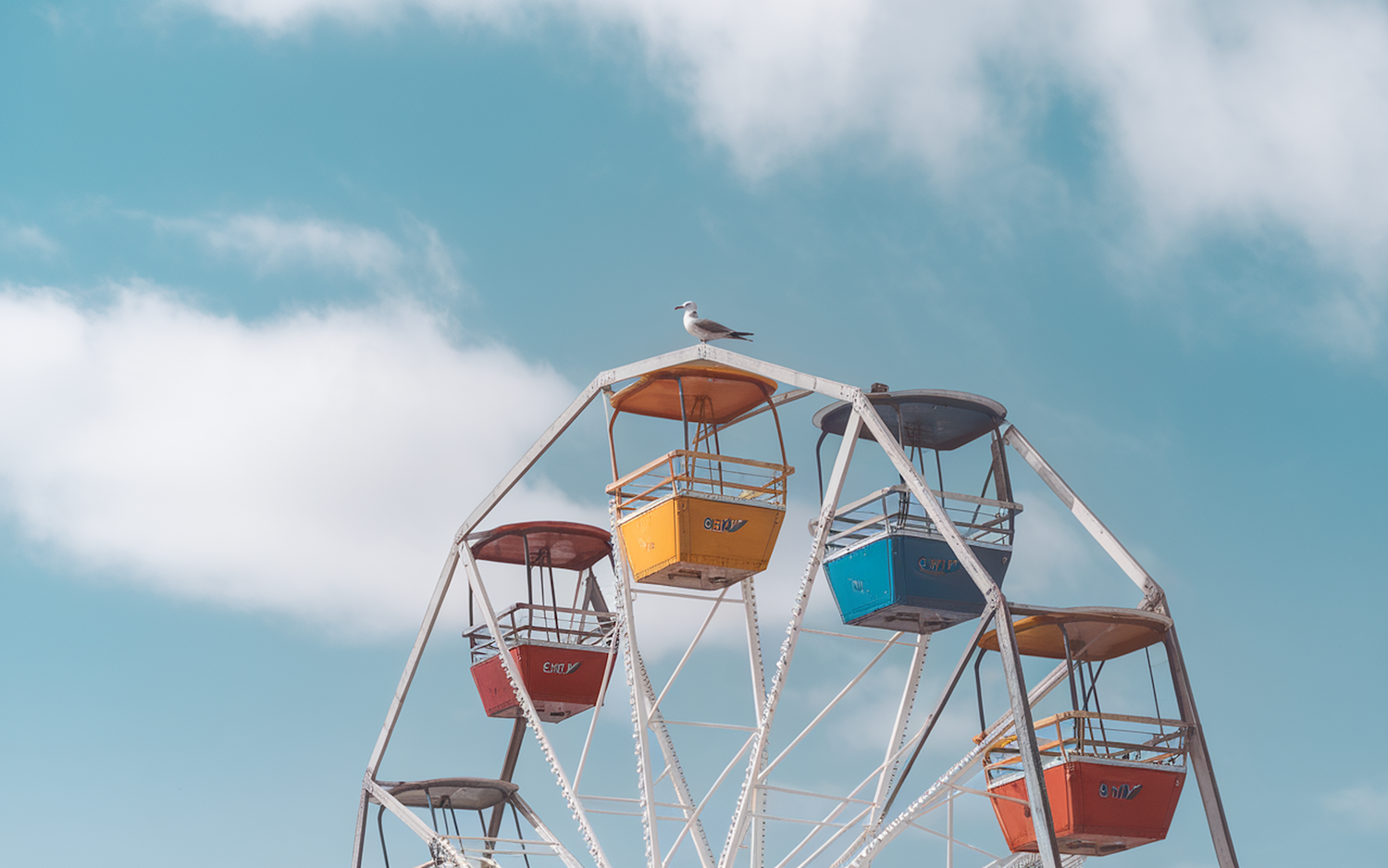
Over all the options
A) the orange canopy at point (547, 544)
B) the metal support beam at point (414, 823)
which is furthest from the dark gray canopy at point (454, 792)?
the orange canopy at point (547, 544)

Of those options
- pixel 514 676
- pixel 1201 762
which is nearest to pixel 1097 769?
pixel 1201 762

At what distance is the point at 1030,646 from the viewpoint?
102 feet

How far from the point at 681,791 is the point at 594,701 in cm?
423

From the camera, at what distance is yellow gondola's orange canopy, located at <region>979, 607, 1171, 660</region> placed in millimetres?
29359

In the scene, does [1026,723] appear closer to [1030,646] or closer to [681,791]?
[1030,646]

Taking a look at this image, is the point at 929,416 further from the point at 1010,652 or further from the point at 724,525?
the point at 1010,652

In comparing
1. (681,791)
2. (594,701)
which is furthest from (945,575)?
(594,701)

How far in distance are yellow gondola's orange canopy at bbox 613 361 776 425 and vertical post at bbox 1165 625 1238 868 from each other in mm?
9049

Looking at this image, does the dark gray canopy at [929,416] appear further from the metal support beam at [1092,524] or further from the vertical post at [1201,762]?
the vertical post at [1201,762]

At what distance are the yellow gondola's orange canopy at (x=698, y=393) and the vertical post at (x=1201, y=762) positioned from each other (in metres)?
9.05

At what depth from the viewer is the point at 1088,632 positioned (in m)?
30.1

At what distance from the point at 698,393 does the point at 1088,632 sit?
344 inches

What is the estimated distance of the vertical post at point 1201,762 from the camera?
1118 inches

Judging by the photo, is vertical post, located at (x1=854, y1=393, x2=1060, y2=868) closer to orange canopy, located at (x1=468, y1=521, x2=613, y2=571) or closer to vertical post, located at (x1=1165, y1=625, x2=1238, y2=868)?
vertical post, located at (x1=1165, y1=625, x2=1238, y2=868)
